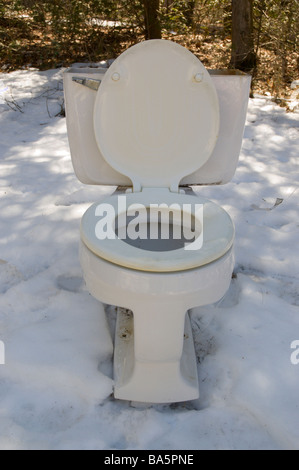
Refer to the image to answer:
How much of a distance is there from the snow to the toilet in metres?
0.08

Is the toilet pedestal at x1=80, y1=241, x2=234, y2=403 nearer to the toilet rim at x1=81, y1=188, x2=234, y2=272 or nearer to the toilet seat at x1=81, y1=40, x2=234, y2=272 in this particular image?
the toilet rim at x1=81, y1=188, x2=234, y2=272

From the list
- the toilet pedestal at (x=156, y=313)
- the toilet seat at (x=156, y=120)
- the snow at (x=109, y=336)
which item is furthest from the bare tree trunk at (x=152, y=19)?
the toilet pedestal at (x=156, y=313)

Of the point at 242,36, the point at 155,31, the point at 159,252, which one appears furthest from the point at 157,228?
the point at 155,31

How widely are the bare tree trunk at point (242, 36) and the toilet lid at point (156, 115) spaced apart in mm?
2167

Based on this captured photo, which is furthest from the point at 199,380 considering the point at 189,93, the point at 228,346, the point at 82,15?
the point at 82,15

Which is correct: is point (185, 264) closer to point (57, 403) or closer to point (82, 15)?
point (57, 403)

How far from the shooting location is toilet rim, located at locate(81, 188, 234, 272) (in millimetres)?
966

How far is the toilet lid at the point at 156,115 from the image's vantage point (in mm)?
1300

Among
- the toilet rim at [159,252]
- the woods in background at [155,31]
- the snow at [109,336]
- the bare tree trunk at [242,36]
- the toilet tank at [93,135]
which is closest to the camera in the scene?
the toilet rim at [159,252]

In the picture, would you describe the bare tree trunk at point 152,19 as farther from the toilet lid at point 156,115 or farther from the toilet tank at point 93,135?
the toilet lid at point 156,115

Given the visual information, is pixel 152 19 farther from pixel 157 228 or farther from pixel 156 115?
pixel 157 228

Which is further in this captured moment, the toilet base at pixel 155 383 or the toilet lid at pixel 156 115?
the toilet lid at pixel 156 115

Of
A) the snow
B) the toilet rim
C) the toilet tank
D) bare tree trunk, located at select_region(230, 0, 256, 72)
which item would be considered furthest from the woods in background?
the toilet rim
